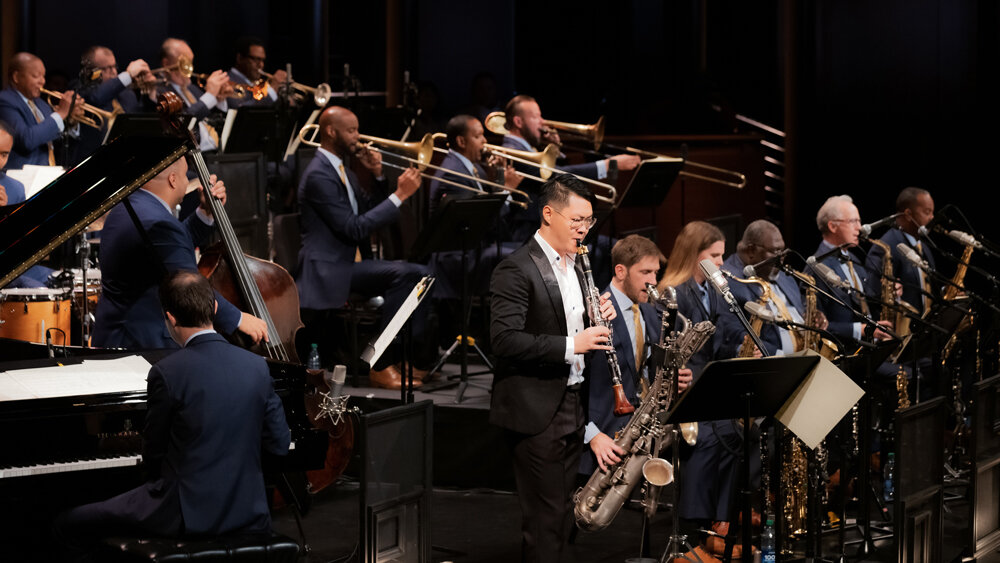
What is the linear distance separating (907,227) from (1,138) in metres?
6.06

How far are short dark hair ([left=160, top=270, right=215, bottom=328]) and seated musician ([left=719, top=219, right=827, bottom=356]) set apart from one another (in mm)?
3079

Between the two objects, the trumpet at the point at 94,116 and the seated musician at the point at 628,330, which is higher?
the trumpet at the point at 94,116

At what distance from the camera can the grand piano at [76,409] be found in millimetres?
4348

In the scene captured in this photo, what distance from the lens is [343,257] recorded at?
7816mm

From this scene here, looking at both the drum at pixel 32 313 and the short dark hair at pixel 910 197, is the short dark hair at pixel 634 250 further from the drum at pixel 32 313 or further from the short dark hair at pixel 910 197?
the short dark hair at pixel 910 197

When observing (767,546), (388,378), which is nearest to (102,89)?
(388,378)

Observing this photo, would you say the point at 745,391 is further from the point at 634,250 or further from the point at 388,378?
the point at 388,378

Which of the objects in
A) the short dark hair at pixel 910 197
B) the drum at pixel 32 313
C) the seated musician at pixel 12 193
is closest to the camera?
the drum at pixel 32 313

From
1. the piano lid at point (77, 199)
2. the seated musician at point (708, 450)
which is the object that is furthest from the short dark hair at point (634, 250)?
the piano lid at point (77, 199)

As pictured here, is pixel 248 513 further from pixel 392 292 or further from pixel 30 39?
pixel 30 39

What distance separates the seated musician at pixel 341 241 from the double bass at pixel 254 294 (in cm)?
158

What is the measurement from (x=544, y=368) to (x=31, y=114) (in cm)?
549

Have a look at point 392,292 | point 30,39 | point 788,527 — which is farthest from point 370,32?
point 788,527

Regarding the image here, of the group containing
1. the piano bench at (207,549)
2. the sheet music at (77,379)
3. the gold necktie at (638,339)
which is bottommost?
the piano bench at (207,549)
